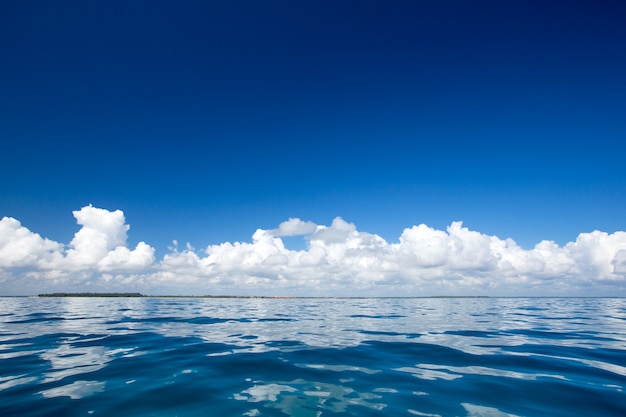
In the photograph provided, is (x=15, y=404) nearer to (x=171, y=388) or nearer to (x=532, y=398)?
(x=171, y=388)

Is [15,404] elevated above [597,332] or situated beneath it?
elevated above

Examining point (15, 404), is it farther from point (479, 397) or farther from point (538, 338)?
point (538, 338)

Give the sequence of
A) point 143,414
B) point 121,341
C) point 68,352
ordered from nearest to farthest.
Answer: point 143,414 < point 68,352 < point 121,341

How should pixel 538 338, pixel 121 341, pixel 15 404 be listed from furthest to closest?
pixel 538 338 < pixel 121 341 < pixel 15 404

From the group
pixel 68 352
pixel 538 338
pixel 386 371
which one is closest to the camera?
pixel 386 371

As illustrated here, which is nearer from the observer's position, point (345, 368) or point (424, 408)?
point (424, 408)

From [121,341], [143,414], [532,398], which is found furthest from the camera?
[121,341]

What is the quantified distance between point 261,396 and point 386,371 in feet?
15.2

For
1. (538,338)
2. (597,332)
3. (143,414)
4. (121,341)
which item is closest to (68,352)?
(121,341)

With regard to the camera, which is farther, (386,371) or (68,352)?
(68,352)

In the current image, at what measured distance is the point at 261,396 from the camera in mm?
8531

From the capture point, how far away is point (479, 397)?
8.43 m

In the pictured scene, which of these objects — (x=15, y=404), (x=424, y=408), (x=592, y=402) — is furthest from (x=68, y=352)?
(x=592, y=402)

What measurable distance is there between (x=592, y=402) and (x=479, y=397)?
2687 millimetres
